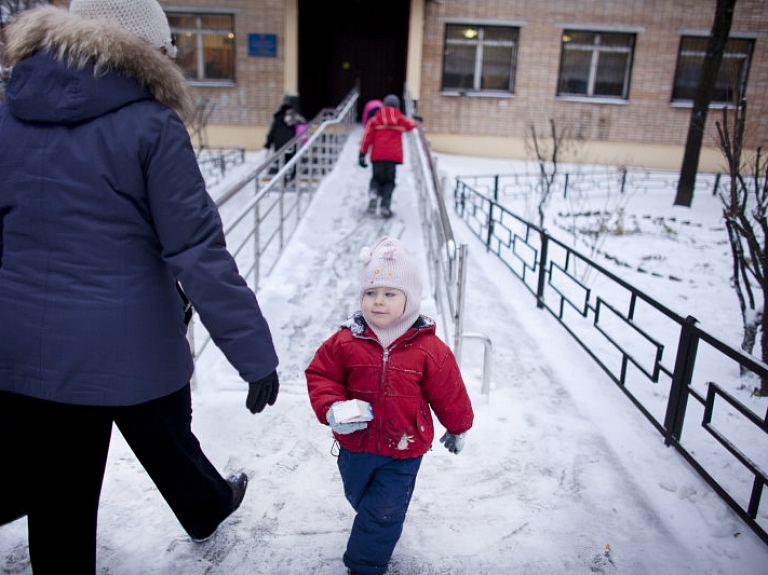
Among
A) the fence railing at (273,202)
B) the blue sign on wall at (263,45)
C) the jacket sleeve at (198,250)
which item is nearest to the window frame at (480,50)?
the fence railing at (273,202)

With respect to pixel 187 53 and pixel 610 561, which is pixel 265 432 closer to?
pixel 610 561

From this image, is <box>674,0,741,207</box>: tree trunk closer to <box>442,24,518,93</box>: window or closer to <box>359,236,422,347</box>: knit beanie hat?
<box>442,24,518,93</box>: window

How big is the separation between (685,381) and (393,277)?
73.8 inches

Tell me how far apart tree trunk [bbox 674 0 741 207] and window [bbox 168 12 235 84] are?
1020 centimetres

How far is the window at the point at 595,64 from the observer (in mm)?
15273

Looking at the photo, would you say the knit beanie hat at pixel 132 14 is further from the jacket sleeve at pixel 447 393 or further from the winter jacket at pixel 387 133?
the winter jacket at pixel 387 133

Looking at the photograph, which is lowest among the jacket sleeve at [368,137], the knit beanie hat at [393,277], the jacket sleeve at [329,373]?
the jacket sleeve at [329,373]

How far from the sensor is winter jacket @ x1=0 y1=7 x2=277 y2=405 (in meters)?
1.39

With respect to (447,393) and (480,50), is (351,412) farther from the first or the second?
(480,50)

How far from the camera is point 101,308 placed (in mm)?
1446

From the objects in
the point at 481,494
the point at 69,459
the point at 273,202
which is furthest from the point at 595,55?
the point at 69,459

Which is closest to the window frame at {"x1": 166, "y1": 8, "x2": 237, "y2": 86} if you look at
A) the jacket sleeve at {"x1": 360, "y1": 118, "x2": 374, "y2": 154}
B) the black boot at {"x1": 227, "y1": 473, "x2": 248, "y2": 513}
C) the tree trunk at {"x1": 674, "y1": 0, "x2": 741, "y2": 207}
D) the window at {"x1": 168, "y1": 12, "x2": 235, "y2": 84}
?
the window at {"x1": 168, "y1": 12, "x2": 235, "y2": 84}

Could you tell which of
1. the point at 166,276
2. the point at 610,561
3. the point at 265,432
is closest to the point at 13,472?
the point at 166,276

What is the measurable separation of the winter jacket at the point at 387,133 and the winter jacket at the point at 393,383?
5.29 m
